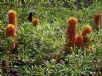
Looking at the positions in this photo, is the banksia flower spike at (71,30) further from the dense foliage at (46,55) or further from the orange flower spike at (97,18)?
the orange flower spike at (97,18)

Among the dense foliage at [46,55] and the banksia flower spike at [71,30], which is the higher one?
the banksia flower spike at [71,30]

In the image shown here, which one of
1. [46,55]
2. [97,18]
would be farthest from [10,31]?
[97,18]

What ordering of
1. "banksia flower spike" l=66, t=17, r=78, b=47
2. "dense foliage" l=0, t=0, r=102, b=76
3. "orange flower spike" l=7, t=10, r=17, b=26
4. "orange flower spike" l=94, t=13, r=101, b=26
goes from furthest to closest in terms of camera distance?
1. "orange flower spike" l=94, t=13, r=101, b=26
2. "orange flower spike" l=7, t=10, r=17, b=26
3. "banksia flower spike" l=66, t=17, r=78, b=47
4. "dense foliage" l=0, t=0, r=102, b=76

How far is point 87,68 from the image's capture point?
4406 mm

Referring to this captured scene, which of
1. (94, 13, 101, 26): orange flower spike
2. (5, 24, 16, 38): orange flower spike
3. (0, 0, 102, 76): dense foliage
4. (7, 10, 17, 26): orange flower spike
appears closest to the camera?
(0, 0, 102, 76): dense foliage

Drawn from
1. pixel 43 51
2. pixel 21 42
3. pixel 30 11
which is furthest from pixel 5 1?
pixel 43 51

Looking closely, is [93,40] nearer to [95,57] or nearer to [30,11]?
[95,57]

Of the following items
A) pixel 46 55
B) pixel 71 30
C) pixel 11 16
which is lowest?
pixel 46 55

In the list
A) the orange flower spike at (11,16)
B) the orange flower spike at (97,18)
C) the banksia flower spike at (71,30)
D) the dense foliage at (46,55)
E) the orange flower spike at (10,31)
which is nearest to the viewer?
the dense foliage at (46,55)

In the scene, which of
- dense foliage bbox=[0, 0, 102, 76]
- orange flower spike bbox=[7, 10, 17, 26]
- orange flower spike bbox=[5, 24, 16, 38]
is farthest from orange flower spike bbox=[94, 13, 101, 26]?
orange flower spike bbox=[5, 24, 16, 38]

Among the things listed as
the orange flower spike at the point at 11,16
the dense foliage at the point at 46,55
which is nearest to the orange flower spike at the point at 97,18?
the dense foliage at the point at 46,55

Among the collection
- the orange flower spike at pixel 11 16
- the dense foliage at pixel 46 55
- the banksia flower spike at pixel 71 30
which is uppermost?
the orange flower spike at pixel 11 16

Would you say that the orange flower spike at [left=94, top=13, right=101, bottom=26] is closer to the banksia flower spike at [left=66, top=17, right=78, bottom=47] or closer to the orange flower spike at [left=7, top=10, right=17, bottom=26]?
the banksia flower spike at [left=66, top=17, right=78, bottom=47]

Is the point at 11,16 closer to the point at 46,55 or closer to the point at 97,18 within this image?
the point at 46,55
